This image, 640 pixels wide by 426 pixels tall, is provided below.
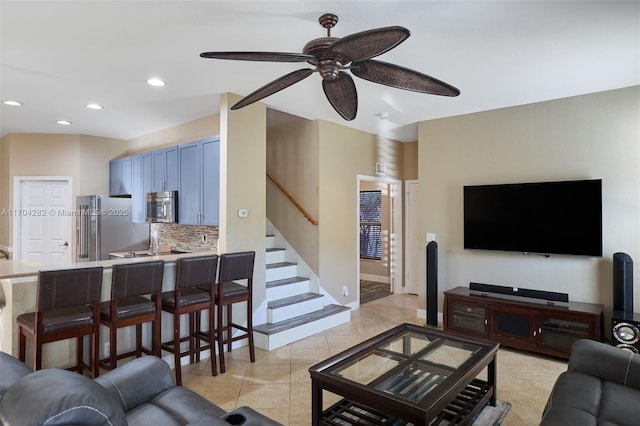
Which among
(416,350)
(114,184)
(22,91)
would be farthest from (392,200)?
(22,91)

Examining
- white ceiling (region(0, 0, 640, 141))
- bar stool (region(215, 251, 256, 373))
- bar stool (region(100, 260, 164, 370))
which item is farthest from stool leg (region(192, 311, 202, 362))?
white ceiling (region(0, 0, 640, 141))

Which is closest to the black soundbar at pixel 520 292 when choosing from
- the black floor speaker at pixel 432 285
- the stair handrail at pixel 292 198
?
the black floor speaker at pixel 432 285

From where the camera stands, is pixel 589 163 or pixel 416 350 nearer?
pixel 416 350

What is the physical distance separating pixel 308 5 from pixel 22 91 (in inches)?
136

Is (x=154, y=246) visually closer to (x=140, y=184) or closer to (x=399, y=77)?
(x=140, y=184)

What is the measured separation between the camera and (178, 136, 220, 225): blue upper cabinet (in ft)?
13.4

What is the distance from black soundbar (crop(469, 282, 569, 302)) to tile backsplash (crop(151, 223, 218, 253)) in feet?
10.9

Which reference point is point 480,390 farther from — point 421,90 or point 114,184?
point 114,184

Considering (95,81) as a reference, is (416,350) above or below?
below

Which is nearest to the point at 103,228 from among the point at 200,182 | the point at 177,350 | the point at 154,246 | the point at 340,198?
the point at 154,246

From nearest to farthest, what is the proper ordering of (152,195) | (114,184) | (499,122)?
(499,122) < (152,195) < (114,184)

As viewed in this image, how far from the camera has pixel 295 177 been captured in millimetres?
5395

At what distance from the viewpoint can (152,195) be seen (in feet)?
16.2

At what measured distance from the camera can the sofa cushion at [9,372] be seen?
1.39 metres
